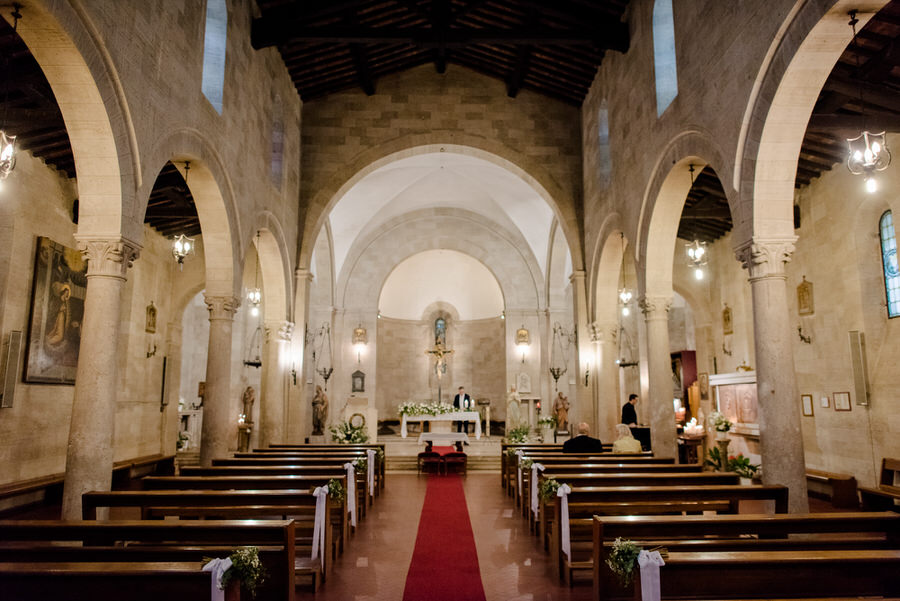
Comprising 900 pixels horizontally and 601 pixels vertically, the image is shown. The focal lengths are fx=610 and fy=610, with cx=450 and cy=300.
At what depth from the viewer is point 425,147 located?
15320mm

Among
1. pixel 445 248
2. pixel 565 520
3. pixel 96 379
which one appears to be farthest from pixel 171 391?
pixel 565 520

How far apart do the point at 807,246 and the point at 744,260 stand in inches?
243

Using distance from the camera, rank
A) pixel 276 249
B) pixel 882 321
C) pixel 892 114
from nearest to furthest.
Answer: pixel 892 114, pixel 882 321, pixel 276 249

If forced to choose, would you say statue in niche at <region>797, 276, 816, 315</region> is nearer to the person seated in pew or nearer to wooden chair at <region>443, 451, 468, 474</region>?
the person seated in pew

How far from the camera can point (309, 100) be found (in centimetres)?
1542

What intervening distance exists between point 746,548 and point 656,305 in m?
6.26

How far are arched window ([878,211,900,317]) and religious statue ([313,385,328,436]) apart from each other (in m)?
15.0

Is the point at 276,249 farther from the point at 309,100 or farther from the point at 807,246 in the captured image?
the point at 807,246

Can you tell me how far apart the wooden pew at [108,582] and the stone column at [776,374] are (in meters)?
5.87

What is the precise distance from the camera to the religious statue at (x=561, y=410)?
19406 mm

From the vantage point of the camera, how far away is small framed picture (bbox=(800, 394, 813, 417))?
12.1m

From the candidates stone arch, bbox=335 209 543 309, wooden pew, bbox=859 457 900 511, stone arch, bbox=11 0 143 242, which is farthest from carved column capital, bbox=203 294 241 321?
A: stone arch, bbox=335 209 543 309

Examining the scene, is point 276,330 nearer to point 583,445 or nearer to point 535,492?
point 583,445

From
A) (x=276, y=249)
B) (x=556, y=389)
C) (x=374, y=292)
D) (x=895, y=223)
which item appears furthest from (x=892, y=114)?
(x=374, y=292)
